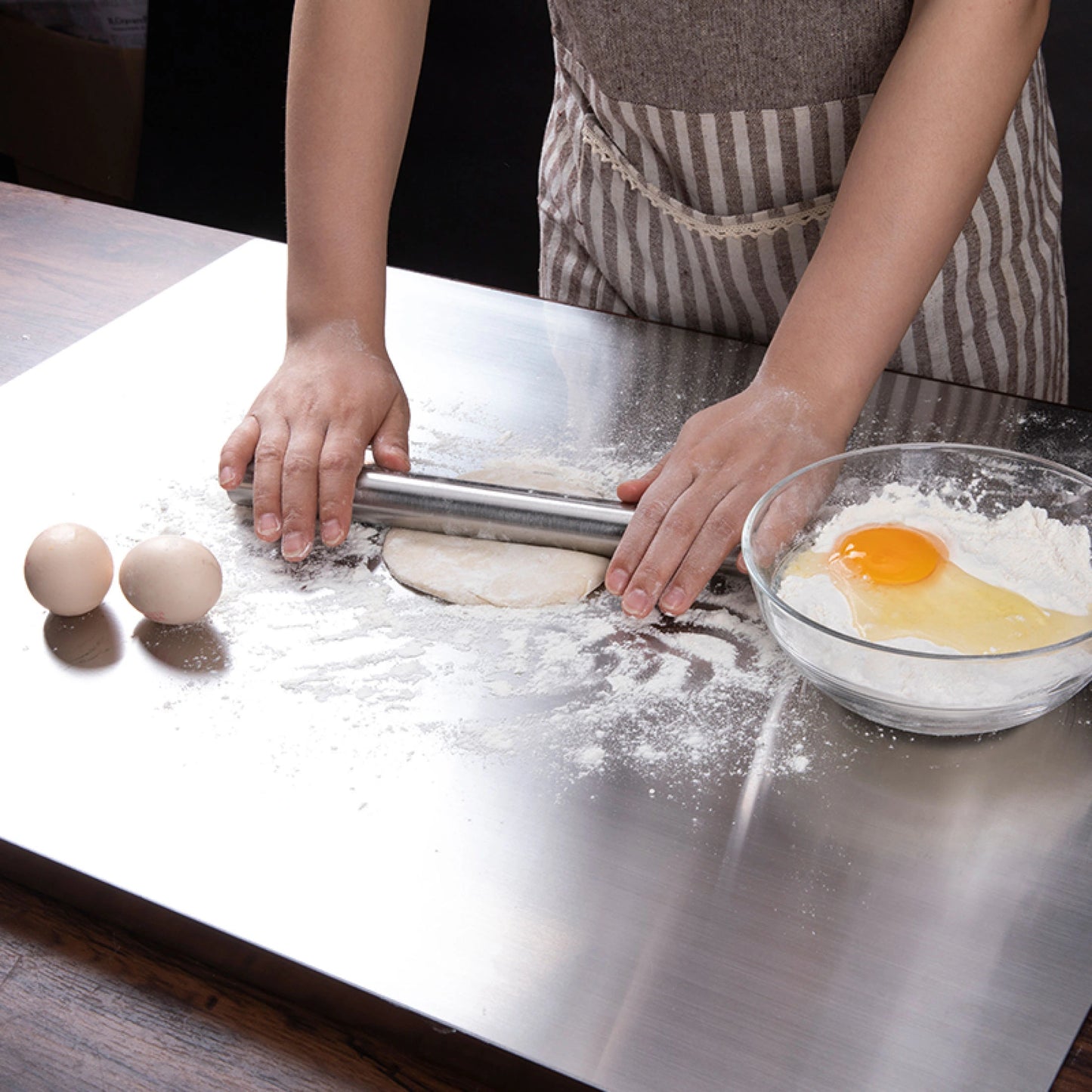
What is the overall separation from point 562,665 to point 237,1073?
0.38 metres

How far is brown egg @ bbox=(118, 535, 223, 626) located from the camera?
0.94m

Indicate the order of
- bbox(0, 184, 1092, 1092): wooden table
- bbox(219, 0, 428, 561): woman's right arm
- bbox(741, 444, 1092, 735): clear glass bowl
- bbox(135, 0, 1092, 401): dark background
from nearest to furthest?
bbox(0, 184, 1092, 1092): wooden table < bbox(741, 444, 1092, 735): clear glass bowl < bbox(219, 0, 428, 561): woman's right arm < bbox(135, 0, 1092, 401): dark background

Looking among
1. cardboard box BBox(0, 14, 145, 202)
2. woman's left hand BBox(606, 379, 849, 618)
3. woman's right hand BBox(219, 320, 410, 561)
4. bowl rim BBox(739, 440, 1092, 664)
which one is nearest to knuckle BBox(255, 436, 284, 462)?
woman's right hand BBox(219, 320, 410, 561)

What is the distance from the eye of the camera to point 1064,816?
2.64 feet

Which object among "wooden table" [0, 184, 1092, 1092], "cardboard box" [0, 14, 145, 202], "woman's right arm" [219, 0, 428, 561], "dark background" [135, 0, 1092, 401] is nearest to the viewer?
"wooden table" [0, 184, 1092, 1092]

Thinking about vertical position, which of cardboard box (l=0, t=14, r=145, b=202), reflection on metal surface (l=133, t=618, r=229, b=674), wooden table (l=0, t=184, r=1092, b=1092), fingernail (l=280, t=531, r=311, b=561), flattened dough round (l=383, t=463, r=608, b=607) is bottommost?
cardboard box (l=0, t=14, r=145, b=202)

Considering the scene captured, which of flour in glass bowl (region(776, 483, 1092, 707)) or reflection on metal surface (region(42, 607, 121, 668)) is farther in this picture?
reflection on metal surface (region(42, 607, 121, 668))

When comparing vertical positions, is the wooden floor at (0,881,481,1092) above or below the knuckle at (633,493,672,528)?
below

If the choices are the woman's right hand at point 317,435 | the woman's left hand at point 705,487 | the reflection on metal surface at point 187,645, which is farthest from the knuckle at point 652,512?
the reflection on metal surface at point 187,645

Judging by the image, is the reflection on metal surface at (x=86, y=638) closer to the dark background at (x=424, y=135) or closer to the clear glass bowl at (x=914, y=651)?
the clear glass bowl at (x=914, y=651)

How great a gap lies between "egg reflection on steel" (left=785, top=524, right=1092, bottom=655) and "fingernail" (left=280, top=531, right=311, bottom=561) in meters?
0.42

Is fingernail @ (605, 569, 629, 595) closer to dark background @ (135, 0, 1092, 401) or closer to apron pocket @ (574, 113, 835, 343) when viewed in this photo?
apron pocket @ (574, 113, 835, 343)

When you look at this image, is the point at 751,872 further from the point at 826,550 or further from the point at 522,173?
the point at 522,173

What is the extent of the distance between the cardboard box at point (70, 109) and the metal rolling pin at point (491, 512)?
7.64 feet
